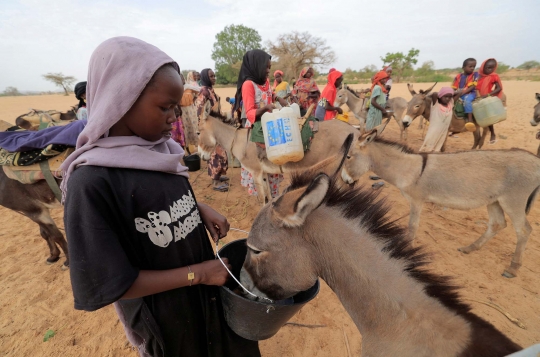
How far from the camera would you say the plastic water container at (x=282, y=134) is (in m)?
3.74

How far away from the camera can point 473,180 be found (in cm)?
360

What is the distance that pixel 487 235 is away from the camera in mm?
4012

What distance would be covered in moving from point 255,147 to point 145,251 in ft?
13.6

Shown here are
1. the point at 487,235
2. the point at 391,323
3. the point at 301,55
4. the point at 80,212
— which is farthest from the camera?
the point at 301,55

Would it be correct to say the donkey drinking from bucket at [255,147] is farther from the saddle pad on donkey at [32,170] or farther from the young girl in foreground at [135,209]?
the young girl in foreground at [135,209]

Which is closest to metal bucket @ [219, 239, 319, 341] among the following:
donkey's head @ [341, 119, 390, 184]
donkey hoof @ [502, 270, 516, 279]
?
donkey's head @ [341, 119, 390, 184]

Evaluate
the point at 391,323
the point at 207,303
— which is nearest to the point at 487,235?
the point at 391,323

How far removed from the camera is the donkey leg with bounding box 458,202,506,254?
12.9 feet

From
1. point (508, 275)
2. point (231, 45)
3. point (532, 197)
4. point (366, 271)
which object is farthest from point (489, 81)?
point (231, 45)

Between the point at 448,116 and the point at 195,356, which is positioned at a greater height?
the point at 448,116

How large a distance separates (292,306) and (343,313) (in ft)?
7.05

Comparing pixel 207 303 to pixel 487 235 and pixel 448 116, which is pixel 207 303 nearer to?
pixel 487 235

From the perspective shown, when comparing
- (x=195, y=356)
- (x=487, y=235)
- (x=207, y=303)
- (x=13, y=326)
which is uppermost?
(x=207, y=303)

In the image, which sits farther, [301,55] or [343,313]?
[301,55]
